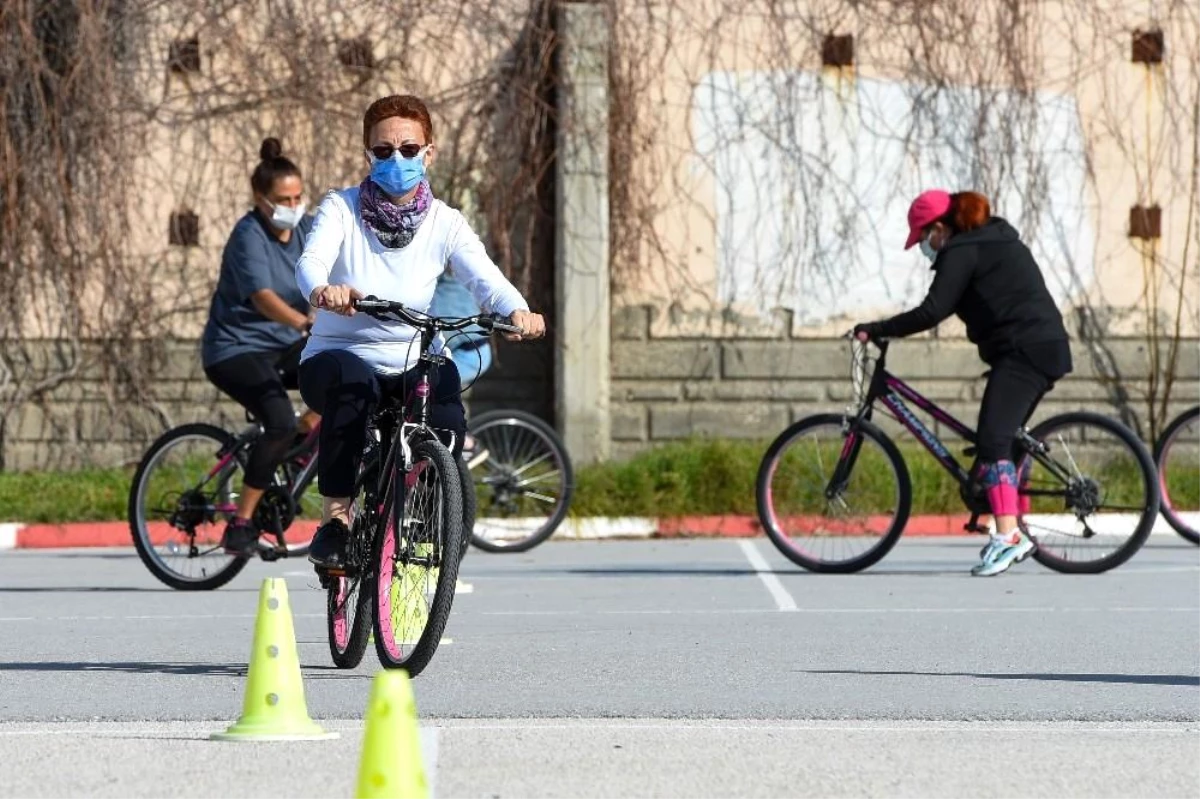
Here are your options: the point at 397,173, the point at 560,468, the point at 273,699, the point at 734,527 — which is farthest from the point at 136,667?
the point at 734,527

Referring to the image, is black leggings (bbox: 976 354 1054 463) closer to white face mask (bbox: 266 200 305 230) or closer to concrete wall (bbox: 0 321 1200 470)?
white face mask (bbox: 266 200 305 230)

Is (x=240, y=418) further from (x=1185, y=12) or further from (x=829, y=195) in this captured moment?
(x=1185, y=12)

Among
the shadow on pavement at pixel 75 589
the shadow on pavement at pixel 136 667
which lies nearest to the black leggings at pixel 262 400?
the shadow on pavement at pixel 75 589

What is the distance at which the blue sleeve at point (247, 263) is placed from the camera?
1095 cm

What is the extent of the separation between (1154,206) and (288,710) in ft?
40.5

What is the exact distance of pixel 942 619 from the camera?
30.9 feet

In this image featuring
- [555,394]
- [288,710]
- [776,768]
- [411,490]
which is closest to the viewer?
[776,768]

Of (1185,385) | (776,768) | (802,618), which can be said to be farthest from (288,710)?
(1185,385)

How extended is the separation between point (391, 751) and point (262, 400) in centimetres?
642

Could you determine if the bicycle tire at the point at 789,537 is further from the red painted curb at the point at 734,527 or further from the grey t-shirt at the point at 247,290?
the red painted curb at the point at 734,527

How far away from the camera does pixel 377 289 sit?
7543 mm

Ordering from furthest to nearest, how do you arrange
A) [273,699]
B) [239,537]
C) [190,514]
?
[190,514]
[239,537]
[273,699]

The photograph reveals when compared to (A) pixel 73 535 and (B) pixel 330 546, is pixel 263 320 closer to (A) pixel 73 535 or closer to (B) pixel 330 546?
(B) pixel 330 546

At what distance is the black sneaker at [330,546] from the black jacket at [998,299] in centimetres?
464
